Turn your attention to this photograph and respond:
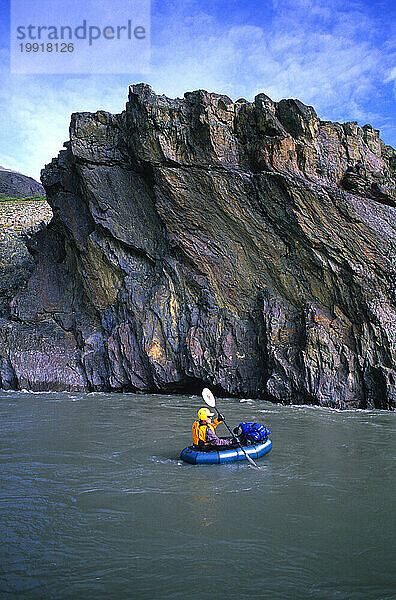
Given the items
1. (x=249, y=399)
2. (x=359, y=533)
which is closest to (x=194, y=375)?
(x=249, y=399)

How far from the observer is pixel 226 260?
54.5 ft

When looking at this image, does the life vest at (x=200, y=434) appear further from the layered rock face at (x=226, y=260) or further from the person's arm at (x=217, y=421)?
the layered rock face at (x=226, y=260)

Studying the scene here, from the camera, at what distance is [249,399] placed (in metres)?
16.0

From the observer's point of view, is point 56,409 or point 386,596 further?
point 56,409

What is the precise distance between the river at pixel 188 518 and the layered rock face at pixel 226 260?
4527 millimetres

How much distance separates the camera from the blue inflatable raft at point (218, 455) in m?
8.20

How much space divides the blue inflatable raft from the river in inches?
4.4

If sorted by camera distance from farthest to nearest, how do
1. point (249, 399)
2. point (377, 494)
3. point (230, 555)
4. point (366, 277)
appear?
point (249, 399), point (366, 277), point (377, 494), point (230, 555)

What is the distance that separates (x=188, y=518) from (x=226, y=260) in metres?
11.5

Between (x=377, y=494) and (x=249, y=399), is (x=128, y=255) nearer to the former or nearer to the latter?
(x=249, y=399)

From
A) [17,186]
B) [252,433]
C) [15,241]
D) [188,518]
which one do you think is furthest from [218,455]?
[17,186]

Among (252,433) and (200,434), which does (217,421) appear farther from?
(252,433)

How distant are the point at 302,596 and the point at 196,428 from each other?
4552mm

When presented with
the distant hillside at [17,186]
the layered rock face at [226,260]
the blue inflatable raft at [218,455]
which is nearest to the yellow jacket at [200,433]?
the blue inflatable raft at [218,455]
